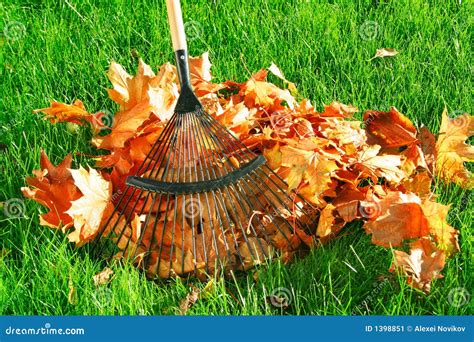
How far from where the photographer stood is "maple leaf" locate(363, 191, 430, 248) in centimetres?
277

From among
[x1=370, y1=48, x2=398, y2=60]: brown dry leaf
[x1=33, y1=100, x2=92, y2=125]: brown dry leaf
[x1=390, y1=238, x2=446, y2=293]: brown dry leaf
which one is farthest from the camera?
[x1=370, y1=48, x2=398, y2=60]: brown dry leaf

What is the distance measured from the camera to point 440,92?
3.62 meters

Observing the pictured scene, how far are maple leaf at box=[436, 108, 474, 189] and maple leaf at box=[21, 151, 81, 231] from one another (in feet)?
5.02

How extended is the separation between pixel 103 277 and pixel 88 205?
31cm

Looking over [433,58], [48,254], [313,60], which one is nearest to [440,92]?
[433,58]

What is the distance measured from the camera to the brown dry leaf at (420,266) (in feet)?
8.61

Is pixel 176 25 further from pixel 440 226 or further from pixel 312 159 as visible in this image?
pixel 440 226

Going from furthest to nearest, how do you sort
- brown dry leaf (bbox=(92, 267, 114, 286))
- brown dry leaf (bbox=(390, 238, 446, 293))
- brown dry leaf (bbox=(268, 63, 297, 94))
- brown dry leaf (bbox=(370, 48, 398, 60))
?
brown dry leaf (bbox=(370, 48, 398, 60)) < brown dry leaf (bbox=(268, 63, 297, 94)) < brown dry leaf (bbox=(92, 267, 114, 286)) < brown dry leaf (bbox=(390, 238, 446, 293))

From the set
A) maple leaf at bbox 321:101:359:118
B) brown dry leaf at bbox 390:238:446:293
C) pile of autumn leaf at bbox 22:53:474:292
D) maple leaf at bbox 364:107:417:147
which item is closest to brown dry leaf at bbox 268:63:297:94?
pile of autumn leaf at bbox 22:53:474:292

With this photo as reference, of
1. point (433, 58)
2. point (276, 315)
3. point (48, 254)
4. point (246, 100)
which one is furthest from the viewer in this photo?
point (433, 58)

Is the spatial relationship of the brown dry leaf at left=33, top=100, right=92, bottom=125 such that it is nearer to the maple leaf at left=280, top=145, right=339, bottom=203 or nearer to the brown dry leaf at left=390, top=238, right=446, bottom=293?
the maple leaf at left=280, top=145, right=339, bottom=203

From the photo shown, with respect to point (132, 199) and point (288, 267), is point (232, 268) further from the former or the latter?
point (132, 199)

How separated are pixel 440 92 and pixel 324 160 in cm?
105

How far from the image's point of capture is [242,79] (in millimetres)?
3719
